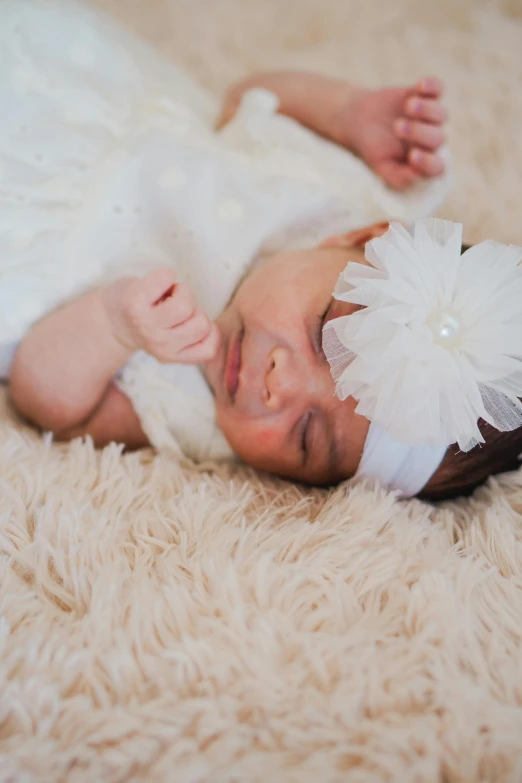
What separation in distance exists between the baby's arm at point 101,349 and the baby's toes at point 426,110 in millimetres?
636

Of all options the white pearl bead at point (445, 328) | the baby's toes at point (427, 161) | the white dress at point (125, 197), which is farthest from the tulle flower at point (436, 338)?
the baby's toes at point (427, 161)

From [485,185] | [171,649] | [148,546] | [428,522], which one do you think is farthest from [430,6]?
[171,649]

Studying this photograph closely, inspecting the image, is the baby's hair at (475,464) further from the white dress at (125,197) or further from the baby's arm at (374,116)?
the baby's arm at (374,116)

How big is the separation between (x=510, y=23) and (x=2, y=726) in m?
1.68

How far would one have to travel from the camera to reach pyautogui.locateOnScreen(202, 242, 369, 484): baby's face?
2.76ft

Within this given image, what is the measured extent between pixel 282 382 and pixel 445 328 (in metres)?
0.24

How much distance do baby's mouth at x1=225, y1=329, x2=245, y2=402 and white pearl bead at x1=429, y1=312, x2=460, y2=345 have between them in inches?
13.0

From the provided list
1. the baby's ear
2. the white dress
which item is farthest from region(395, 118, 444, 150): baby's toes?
the baby's ear

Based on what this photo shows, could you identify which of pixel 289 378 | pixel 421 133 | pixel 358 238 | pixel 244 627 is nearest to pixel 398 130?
pixel 421 133

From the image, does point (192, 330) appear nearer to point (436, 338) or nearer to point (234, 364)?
point (234, 364)

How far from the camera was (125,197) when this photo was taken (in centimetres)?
106

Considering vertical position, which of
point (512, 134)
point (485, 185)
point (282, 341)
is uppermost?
point (512, 134)

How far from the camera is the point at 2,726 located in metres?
0.53

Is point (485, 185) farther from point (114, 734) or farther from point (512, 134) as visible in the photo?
point (114, 734)
